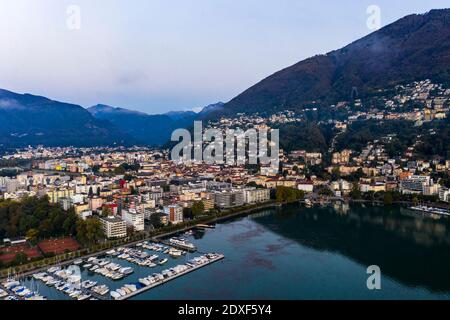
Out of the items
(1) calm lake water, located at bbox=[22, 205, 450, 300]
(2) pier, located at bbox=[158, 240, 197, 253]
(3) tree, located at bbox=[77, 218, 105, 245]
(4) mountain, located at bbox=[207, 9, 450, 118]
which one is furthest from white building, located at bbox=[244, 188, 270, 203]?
(4) mountain, located at bbox=[207, 9, 450, 118]

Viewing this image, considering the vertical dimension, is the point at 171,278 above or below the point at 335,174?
below

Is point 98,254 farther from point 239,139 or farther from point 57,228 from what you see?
point 239,139

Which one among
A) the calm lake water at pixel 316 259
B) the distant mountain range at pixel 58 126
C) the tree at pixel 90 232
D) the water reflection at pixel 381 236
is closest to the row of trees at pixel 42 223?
the tree at pixel 90 232

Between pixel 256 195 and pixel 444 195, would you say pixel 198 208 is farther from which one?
pixel 444 195

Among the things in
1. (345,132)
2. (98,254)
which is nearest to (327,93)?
(345,132)

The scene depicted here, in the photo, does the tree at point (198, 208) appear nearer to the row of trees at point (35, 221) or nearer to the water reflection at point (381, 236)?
the water reflection at point (381, 236)

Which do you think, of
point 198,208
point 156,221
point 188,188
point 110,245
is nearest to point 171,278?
point 110,245

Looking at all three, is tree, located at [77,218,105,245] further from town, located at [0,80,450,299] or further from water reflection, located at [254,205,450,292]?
water reflection, located at [254,205,450,292]
